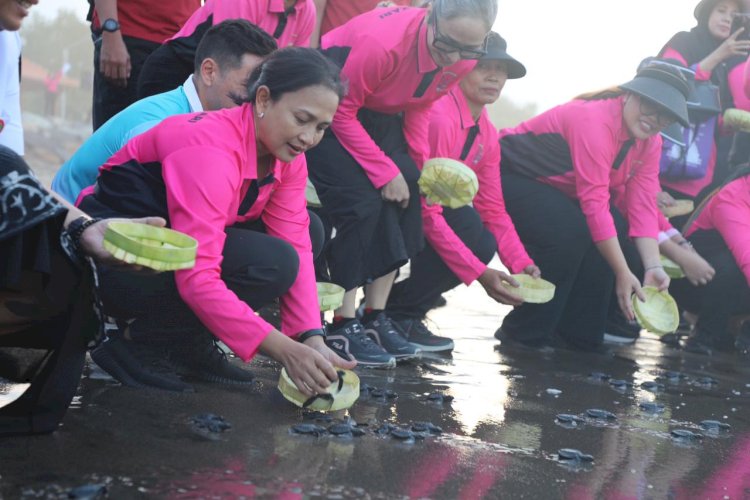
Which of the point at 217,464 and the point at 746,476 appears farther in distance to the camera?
the point at 746,476

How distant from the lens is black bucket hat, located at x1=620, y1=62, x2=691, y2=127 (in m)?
5.07

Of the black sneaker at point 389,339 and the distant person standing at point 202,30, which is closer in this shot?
the distant person standing at point 202,30

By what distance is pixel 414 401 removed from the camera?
3523 millimetres

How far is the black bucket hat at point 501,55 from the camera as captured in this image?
4.88 meters

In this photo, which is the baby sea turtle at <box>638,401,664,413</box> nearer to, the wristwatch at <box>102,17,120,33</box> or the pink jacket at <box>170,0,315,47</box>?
the pink jacket at <box>170,0,315,47</box>

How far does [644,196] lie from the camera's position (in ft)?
18.3

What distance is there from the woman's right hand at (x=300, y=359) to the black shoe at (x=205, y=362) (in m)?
0.66

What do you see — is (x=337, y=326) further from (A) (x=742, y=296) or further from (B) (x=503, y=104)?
(B) (x=503, y=104)

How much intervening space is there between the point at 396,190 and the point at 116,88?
141cm

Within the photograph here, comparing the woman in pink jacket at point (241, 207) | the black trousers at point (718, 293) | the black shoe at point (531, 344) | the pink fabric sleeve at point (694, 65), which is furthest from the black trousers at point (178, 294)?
the pink fabric sleeve at point (694, 65)

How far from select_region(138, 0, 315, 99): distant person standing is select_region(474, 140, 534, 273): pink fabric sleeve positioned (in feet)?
4.55

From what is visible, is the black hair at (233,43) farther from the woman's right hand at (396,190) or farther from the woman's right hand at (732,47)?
the woman's right hand at (732,47)

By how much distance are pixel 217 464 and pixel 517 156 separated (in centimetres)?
355

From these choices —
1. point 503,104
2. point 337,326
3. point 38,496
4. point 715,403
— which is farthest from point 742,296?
point 503,104
